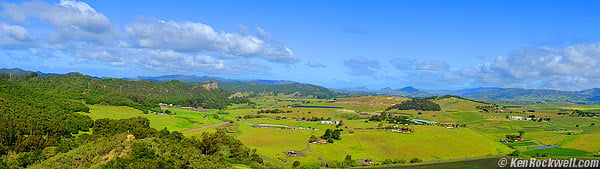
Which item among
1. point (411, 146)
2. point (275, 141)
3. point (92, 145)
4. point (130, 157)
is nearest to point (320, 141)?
point (275, 141)

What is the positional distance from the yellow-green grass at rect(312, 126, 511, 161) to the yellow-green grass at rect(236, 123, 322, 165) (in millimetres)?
7078

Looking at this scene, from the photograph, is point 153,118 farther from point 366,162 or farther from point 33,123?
point 366,162

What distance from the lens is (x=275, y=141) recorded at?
391 ft

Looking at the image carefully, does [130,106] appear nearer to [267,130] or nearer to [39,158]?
[267,130]

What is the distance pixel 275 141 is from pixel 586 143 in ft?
283

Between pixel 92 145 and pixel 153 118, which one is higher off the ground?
pixel 92 145

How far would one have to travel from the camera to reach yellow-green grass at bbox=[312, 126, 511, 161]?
100 meters

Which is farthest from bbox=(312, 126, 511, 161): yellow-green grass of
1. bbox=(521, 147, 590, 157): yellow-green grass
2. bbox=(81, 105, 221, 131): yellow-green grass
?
bbox=(81, 105, 221, 131): yellow-green grass

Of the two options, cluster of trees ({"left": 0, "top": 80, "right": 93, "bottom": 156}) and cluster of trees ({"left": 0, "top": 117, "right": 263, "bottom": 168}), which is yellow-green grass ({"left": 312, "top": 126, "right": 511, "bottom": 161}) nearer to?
cluster of trees ({"left": 0, "top": 117, "right": 263, "bottom": 168})

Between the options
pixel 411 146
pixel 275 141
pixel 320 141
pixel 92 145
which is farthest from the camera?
pixel 275 141

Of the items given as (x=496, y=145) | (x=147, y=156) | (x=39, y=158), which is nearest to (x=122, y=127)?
(x=39, y=158)

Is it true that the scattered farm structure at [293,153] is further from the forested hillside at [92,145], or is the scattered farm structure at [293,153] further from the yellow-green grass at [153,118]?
the yellow-green grass at [153,118]

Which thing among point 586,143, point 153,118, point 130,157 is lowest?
point 153,118

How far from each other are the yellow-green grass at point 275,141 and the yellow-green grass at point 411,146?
7078 millimetres
